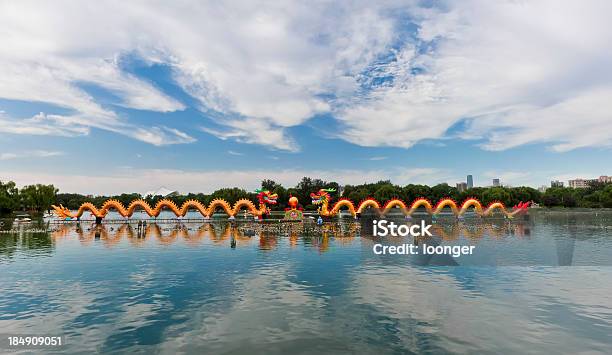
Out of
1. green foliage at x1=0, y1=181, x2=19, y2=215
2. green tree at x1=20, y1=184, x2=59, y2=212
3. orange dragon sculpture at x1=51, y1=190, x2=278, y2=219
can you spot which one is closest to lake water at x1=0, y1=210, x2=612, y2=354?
orange dragon sculpture at x1=51, y1=190, x2=278, y2=219

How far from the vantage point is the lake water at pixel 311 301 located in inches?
521

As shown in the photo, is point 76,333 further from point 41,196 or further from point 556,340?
point 41,196

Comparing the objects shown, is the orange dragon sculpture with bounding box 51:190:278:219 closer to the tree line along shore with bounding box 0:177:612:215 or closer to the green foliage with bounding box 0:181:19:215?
the green foliage with bounding box 0:181:19:215

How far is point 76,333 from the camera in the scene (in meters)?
14.0

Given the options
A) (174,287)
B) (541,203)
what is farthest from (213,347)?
(541,203)

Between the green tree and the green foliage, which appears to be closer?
the green foliage

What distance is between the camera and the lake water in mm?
13227

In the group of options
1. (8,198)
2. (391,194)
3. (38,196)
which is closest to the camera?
(8,198)

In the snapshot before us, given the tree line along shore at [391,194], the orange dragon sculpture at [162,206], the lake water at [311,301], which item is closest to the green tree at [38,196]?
the tree line along shore at [391,194]

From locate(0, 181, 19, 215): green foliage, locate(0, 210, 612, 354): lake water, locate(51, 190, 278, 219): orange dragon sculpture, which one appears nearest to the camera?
locate(0, 210, 612, 354): lake water

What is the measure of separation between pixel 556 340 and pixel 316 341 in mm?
8642

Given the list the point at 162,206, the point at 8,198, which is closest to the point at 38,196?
the point at 8,198

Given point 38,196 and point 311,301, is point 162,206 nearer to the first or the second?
point 311,301

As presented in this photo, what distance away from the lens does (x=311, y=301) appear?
17875 mm
